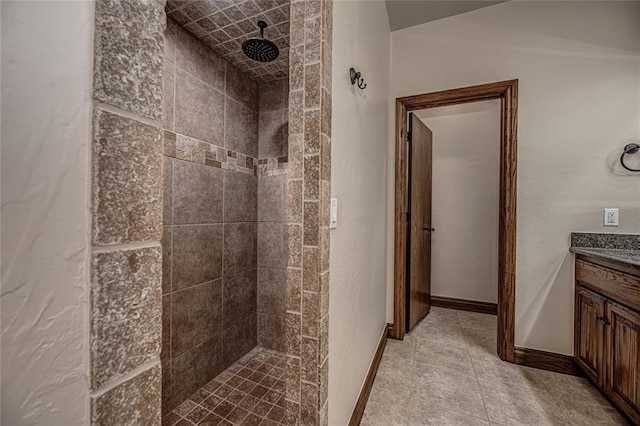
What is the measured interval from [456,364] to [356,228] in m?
1.52

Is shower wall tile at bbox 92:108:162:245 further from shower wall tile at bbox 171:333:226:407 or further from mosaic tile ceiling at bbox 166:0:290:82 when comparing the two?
shower wall tile at bbox 171:333:226:407

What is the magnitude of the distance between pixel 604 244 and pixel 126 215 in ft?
9.14

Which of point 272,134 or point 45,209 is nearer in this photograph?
point 45,209

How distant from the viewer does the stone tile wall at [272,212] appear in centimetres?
238

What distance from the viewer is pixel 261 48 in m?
1.64

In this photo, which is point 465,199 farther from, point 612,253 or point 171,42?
point 171,42

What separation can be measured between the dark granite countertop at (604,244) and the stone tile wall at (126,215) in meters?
2.45

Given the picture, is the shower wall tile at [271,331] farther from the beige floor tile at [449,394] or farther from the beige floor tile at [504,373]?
the beige floor tile at [504,373]

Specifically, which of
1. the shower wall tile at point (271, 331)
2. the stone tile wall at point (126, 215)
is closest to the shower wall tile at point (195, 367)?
the shower wall tile at point (271, 331)

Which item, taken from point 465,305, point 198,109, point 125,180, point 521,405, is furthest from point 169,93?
point 465,305

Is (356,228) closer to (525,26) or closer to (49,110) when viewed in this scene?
(49,110)

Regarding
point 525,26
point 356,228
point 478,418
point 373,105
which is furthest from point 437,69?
point 478,418

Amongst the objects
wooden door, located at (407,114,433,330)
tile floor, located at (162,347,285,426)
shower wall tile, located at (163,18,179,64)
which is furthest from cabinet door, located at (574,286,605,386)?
shower wall tile, located at (163,18,179,64)

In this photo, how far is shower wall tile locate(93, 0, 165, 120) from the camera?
288mm
